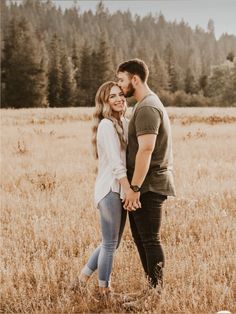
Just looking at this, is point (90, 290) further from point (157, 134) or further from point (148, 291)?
point (157, 134)

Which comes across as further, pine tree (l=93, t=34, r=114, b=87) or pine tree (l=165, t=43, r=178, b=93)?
pine tree (l=165, t=43, r=178, b=93)

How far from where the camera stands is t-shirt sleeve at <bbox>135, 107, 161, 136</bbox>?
3541mm

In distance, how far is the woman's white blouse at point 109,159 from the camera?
12.1ft

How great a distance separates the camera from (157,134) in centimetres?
367

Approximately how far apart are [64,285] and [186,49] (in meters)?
146

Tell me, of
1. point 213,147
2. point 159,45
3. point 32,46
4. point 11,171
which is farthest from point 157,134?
point 159,45

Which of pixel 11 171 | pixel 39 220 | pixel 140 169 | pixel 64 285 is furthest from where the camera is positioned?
pixel 11 171

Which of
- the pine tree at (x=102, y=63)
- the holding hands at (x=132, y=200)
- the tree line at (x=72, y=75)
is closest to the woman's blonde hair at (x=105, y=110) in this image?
the holding hands at (x=132, y=200)

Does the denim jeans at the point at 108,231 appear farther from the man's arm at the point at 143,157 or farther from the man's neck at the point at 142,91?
the man's neck at the point at 142,91

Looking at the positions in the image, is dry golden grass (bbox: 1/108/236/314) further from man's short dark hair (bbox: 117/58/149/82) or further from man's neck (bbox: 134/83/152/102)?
man's short dark hair (bbox: 117/58/149/82)

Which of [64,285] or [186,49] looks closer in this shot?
[64,285]

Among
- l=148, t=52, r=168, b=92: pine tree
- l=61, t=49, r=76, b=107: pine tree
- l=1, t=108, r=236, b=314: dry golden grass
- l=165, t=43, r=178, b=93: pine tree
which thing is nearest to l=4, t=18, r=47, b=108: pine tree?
l=61, t=49, r=76, b=107: pine tree

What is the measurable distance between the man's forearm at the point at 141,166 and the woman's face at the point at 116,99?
469 mm

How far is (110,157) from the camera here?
371cm
